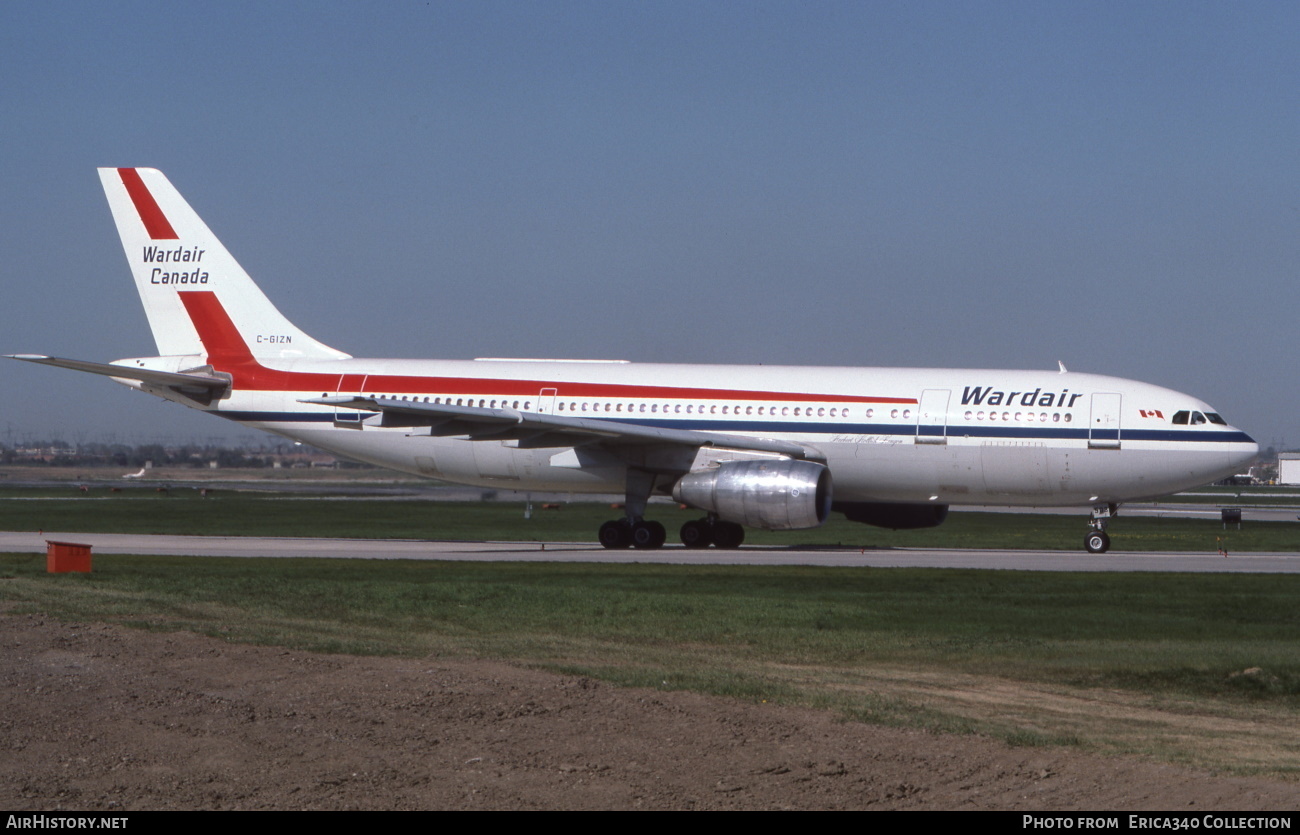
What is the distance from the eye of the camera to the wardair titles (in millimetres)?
31578

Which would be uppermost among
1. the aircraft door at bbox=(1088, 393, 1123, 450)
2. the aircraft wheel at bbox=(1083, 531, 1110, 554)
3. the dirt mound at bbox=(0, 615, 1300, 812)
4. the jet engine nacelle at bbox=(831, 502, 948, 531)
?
the aircraft door at bbox=(1088, 393, 1123, 450)

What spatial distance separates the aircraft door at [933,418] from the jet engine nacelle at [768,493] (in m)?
2.35

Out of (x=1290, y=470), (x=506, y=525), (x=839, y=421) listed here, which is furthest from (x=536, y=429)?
(x=1290, y=470)

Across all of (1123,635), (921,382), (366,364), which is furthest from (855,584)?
(366,364)

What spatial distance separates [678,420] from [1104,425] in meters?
8.63

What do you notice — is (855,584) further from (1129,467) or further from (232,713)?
(232,713)

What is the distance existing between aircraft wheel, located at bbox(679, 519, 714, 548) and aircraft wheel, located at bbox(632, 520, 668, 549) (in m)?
0.70

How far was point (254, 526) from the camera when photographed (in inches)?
1443

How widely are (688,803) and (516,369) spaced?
2291 cm

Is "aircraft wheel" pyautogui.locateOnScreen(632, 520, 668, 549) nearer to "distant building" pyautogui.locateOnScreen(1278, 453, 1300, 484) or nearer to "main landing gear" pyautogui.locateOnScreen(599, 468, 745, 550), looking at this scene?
"main landing gear" pyautogui.locateOnScreen(599, 468, 745, 550)

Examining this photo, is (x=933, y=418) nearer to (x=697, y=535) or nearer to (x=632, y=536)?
(x=697, y=535)

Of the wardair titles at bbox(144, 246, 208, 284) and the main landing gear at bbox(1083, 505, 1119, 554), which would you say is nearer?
the main landing gear at bbox(1083, 505, 1119, 554)

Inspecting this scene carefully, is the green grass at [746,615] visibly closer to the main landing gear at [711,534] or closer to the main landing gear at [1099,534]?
the main landing gear at [1099,534]

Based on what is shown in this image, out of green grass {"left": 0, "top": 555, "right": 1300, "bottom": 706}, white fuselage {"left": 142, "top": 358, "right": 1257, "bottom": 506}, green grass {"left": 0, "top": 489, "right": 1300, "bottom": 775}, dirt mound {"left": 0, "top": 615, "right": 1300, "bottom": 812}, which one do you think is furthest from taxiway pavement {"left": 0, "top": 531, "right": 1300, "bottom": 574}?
dirt mound {"left": 0, "top": 615, "right": 1300, "bottom": 812}
